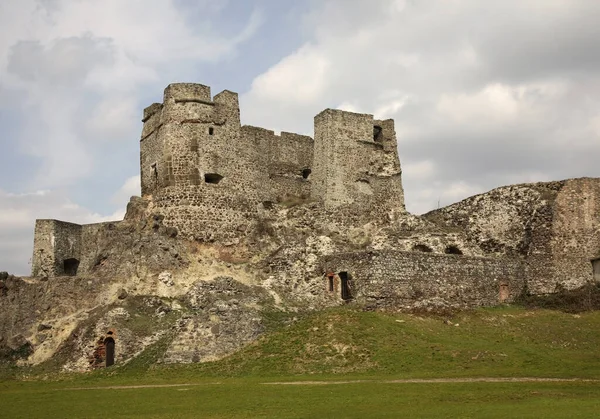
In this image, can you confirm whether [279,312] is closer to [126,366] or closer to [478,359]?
[126,366]

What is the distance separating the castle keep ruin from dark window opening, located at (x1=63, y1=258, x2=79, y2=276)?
61 millimetres

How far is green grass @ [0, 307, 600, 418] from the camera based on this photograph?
756 inches

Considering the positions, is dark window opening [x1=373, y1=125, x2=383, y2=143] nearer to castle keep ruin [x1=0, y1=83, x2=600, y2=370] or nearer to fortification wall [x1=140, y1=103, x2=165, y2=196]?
castle keep ruin [x1=0, y1=83, x2=600, y2=370]

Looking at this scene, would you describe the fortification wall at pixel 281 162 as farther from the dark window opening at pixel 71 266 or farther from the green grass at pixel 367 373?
the dark window opening at pixel 71 266

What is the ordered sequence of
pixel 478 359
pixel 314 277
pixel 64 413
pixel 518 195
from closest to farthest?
pixel 64 413, pixel 478 359, pixel 314 277, pixel 518 195

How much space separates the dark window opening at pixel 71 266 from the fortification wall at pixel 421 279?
14.5m

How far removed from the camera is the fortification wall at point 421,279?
111 ft

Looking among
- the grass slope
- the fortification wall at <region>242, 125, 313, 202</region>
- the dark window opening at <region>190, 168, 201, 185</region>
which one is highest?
the fortification wall at <region>242, 125, 313, 202</region>

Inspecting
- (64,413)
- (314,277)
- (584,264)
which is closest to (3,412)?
(64,413)

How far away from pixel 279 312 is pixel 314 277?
3.14 meters

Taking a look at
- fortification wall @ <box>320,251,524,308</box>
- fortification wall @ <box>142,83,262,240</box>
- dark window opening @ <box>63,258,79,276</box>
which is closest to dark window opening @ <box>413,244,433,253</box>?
fortification wall @ <box>320,251,524,308</box>

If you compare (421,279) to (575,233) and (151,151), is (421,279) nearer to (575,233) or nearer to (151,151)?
(575,233)

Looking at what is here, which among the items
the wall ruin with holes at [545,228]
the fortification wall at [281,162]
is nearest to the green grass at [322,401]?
→ the fortification wall at [281,162]

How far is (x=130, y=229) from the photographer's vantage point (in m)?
36.4
